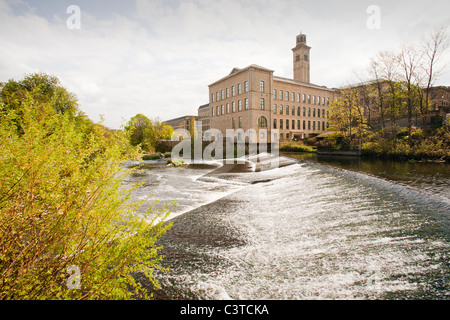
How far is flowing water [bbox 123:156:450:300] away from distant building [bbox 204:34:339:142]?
138 feet

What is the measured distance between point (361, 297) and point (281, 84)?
56152 millimetres

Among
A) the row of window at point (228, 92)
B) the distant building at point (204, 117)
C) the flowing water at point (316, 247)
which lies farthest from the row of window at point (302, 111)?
the flowing water at point (316, 247)

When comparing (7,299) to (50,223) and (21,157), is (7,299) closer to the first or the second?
(50,223)

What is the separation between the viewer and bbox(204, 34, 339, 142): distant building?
48.2m

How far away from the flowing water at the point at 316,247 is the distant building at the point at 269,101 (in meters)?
41.9

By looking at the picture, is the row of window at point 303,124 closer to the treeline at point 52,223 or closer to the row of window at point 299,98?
the row of window at point 299,98

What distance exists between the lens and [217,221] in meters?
6.50

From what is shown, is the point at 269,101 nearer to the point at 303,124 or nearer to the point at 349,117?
the point at 303,124

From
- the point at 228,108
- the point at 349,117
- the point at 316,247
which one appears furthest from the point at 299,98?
the point at 316,247

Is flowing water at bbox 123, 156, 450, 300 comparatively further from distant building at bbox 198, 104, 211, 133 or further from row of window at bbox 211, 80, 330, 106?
distant building at bbox 198, 104, 211, 133

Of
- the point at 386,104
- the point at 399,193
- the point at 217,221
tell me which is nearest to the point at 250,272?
the point at 217,221

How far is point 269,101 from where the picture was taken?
50188 millimetres

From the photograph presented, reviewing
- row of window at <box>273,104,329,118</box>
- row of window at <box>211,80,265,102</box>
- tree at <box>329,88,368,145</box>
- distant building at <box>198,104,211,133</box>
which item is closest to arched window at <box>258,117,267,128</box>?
row of window at <box>273,104,329,118</box>

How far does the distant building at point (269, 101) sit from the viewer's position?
158ft
